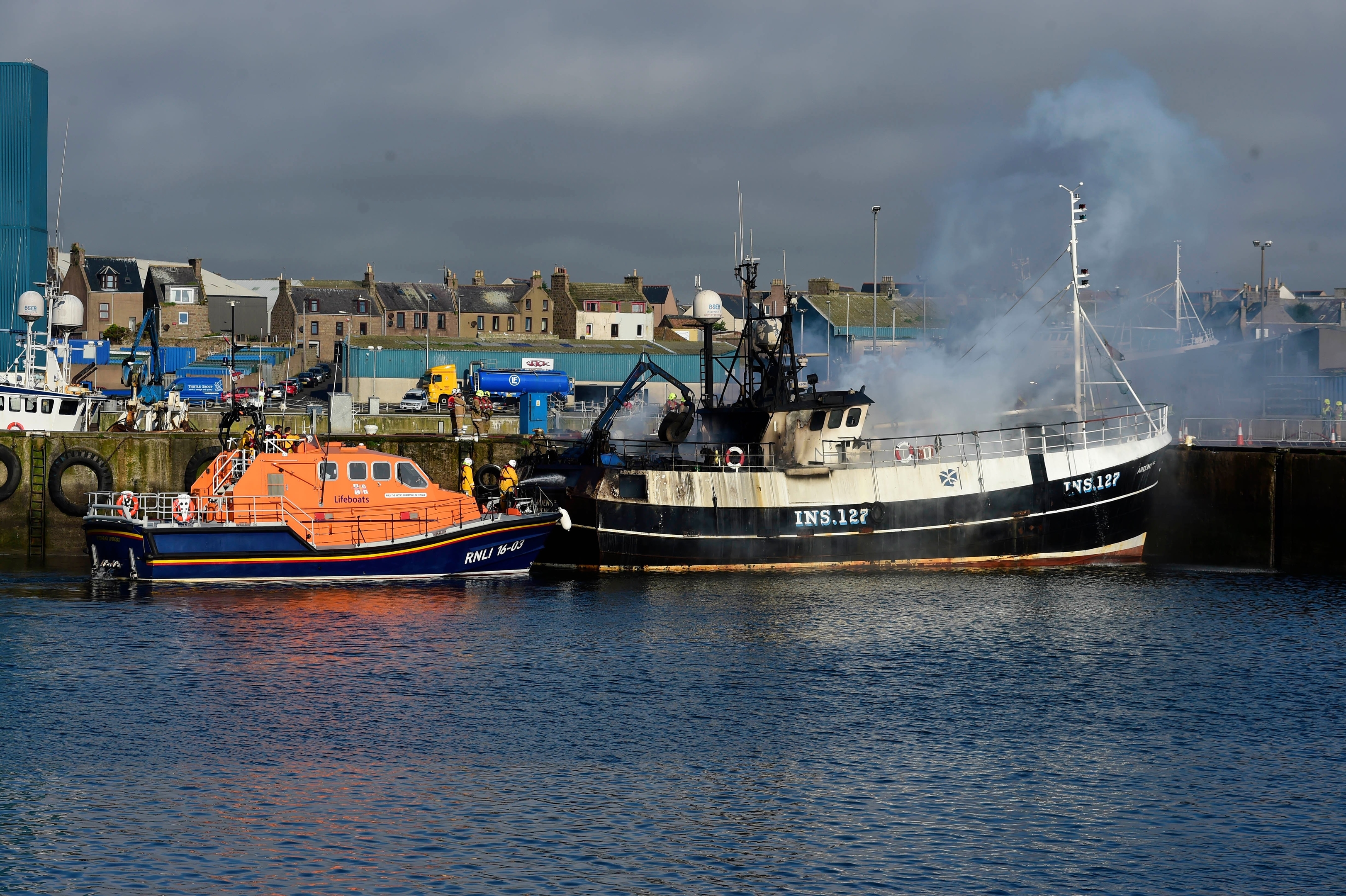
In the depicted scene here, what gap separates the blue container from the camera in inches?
2886

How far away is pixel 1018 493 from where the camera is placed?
117 ft

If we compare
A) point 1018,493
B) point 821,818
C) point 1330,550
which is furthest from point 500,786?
point 1330,550

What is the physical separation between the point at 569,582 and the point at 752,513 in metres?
5.30

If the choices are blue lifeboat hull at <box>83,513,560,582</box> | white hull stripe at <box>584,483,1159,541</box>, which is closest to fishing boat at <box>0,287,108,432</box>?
blue lifeboat hull at <box>83,513,560,582</box>

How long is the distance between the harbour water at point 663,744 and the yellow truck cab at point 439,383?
120 feet

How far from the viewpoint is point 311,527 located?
31734 mm

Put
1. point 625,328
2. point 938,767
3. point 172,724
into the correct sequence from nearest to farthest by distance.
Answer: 1. point 938,767
2. point 172,724
3. point 625,328

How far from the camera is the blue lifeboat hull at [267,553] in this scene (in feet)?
101

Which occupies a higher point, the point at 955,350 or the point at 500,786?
the point at 955,350

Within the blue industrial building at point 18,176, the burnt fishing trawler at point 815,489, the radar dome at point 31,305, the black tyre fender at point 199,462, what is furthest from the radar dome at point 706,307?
the blue industrial building at point 18,176

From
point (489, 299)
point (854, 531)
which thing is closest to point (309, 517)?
point (854, 531)

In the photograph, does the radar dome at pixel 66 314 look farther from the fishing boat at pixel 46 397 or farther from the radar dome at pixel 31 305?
the fishing boat at pixel 46 397

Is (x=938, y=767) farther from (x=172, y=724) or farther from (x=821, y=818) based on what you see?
(x=172, y=724)

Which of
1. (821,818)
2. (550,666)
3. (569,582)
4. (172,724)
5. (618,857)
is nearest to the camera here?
(618,857)
